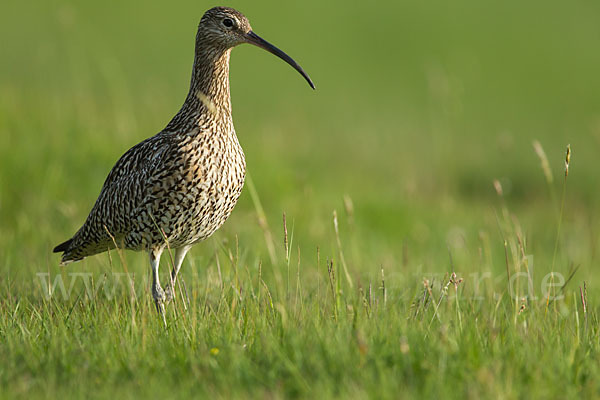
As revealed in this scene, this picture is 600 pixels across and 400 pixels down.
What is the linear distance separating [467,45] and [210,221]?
66.5 ft

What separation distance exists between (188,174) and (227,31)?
44.3 inches

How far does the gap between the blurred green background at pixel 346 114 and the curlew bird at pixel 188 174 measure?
0.58 m

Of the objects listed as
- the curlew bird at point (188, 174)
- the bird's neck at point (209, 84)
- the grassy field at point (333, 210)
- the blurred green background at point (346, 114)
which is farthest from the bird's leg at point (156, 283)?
the bird's neck at point (209, 84)

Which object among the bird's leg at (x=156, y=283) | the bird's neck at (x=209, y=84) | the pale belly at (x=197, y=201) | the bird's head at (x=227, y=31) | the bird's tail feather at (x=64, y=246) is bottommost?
the bird's leg at (x=156, y=283)

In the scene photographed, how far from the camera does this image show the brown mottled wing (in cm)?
515

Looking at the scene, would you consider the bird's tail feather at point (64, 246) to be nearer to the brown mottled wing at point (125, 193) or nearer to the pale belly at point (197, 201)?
the brown mottled wing at point (125, 193)

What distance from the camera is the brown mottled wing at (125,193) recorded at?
515 cm

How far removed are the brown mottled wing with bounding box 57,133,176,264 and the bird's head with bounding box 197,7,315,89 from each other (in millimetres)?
787

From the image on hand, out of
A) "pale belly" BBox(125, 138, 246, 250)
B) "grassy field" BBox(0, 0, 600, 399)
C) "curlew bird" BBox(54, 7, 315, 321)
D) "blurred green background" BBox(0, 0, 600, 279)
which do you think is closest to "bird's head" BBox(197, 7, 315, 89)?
"curlew bird" BBox(54, 7, 315, 321)

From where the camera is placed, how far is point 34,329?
167 inches

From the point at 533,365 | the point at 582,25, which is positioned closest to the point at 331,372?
the point at 533,365

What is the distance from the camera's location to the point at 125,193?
17.5 ft

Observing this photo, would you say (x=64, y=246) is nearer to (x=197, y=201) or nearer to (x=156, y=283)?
(x=156, y=283)

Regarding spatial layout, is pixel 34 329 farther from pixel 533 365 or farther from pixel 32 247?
pixel 32 247
